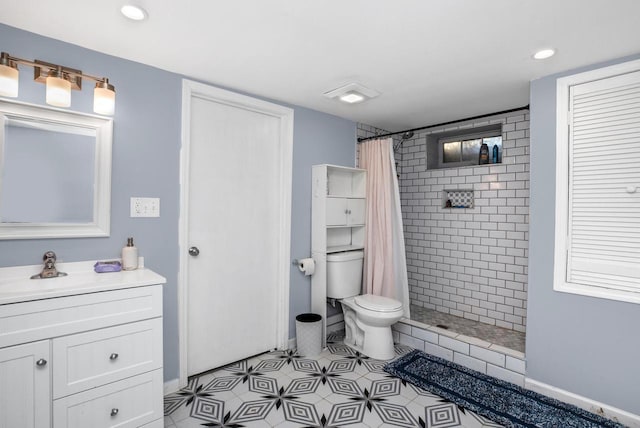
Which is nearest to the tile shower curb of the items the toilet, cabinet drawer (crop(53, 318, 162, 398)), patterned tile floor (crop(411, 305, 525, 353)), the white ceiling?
patterned tile floor (crop(411, 305, 525, 353))

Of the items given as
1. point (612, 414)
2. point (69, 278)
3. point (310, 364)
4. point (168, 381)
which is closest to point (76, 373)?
point (69, 278)

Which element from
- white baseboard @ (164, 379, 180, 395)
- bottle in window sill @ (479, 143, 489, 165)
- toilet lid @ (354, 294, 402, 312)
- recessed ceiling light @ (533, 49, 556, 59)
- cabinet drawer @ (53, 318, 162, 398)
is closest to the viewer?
cabinet drawer @ (53, 318, 162, 398)

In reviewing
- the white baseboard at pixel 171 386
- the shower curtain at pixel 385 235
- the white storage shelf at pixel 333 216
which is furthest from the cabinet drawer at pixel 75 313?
the shower curtain at pixel 385 235

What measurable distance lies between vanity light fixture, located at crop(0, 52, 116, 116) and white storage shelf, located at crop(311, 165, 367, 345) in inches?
66.8

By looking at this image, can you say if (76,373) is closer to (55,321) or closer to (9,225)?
(55,321)

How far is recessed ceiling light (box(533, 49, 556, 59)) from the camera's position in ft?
6.16

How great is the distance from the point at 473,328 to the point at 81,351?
2989 mm

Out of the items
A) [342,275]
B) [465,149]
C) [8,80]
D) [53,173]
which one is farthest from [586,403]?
[8,80]

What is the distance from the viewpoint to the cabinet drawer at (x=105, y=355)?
1.49m

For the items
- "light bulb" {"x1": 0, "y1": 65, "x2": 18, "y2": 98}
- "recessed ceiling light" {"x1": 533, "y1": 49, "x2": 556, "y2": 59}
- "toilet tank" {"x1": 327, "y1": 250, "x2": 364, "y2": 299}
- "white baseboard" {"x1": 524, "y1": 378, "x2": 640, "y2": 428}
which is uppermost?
"recessed ceiling light" {"x1": 533, "y1": 49, "x2": 556, "y2": 59}

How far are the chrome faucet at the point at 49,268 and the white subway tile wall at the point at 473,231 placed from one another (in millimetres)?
2827

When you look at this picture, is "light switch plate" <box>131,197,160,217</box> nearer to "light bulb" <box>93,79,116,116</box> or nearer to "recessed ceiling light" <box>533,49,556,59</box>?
"light bulb" <box>93,79,116,116</box>

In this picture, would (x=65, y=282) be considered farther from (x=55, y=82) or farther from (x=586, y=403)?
(x=586, y=403)

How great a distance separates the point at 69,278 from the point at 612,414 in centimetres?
322
